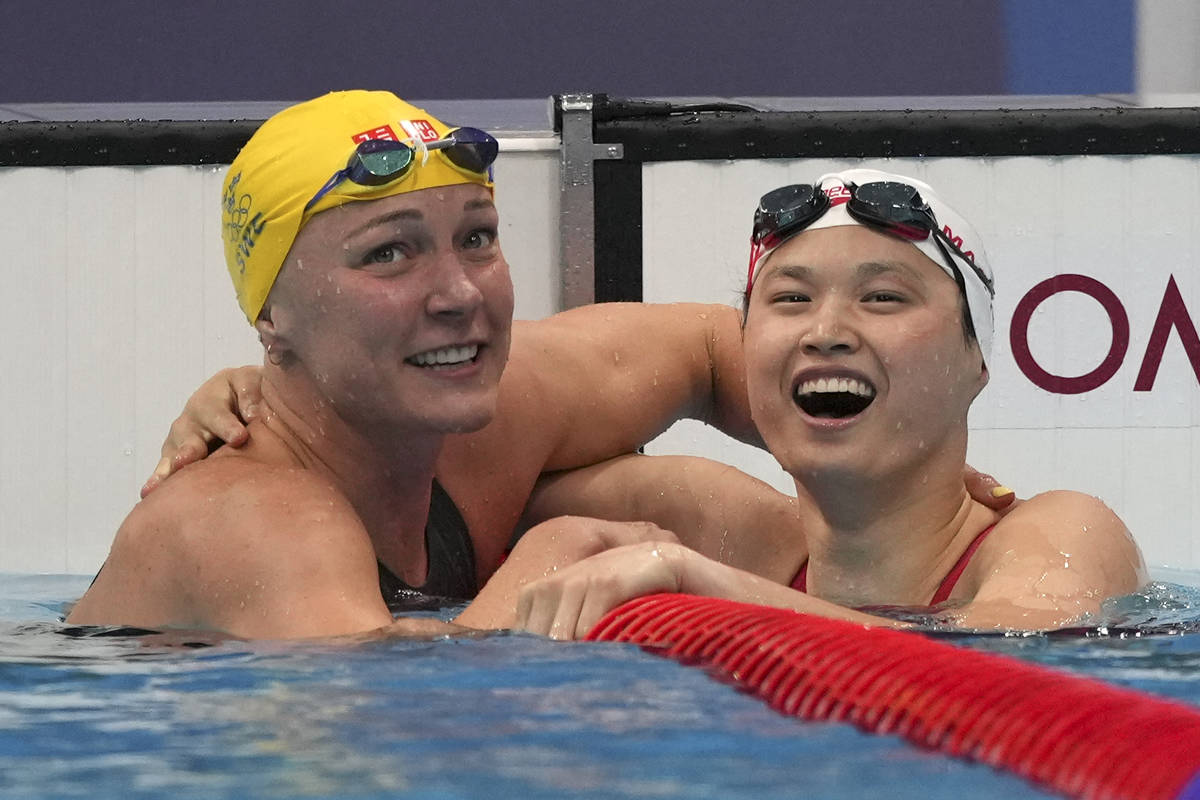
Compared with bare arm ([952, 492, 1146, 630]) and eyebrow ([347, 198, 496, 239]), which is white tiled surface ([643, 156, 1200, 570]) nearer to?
bare arm ([952, 492, 1146, 630])

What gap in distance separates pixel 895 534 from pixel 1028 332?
209cm

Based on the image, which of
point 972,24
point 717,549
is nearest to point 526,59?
point 972,24

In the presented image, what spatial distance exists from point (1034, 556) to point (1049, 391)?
7.31 feet

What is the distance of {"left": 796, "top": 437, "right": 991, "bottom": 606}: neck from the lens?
115 inches

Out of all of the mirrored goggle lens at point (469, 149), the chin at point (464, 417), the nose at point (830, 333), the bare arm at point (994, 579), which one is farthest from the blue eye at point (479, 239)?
the bare arm at point (994, 579)

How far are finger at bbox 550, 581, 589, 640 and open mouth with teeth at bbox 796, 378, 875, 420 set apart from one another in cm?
59

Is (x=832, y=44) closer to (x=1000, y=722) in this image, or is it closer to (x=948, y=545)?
(x=948, y=545)

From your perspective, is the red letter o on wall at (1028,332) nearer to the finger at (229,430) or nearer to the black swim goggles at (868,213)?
the black swim goggles at (868,213)

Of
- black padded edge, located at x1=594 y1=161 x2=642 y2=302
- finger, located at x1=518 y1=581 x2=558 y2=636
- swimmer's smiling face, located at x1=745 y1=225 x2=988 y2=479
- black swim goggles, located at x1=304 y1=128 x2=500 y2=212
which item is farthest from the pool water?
black padded edge, located at x1=594 y1=161 x2=642 y2=302

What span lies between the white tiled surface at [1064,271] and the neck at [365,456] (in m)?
1.75

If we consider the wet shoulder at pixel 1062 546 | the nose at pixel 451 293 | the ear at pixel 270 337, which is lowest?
the wet shoulder at pixel 1062 546

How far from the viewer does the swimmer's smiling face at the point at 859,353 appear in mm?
2770

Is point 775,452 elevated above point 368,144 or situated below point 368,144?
below

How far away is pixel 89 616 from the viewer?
3.09 meters
